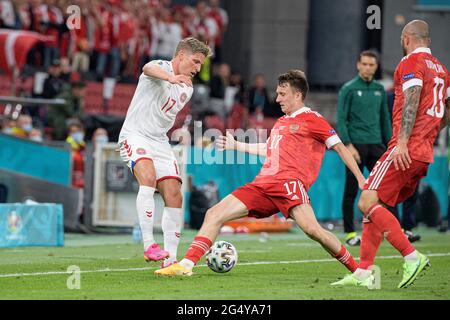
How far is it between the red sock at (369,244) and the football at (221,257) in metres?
1.42

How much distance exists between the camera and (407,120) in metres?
9.98

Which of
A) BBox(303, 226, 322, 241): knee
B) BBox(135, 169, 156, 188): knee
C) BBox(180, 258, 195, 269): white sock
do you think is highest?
BBox(135, 169, 156, 188): knee

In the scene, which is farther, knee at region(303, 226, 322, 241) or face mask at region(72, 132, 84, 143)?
face mask at region(72, 132, 84, 143)

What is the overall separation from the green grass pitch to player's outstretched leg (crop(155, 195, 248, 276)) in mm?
167

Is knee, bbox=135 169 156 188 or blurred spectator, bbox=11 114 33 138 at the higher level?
knee, bbox=135 169 156 188

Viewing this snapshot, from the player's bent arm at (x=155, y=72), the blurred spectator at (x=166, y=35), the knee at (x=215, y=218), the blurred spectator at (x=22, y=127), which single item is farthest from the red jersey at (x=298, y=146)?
the blurred spectator at (x=166, y=35)

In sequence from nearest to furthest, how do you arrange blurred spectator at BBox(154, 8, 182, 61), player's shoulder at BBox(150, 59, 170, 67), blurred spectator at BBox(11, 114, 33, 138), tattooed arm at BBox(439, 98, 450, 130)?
tattooed arm at BBox(439, 98, 450, 130) < player's shoulder at BBox(150, 59, 170, 67) < blurred spectator at BBox(11, 114, 33, 138) < blurred spectator at BBox(154, 8, 182, 61)

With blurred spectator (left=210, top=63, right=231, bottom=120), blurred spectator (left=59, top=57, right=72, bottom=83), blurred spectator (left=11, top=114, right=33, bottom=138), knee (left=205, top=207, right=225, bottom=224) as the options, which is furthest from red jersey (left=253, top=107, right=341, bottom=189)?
blurred spectator (left=210, top=63, right=231, bottom=120)

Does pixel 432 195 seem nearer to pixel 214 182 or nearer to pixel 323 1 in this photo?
pixel 214 182

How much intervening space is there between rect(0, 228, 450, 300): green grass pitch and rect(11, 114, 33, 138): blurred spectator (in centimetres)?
434

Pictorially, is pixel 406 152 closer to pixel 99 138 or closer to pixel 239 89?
pixel 99 138

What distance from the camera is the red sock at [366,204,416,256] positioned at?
Answer: 32.6ft

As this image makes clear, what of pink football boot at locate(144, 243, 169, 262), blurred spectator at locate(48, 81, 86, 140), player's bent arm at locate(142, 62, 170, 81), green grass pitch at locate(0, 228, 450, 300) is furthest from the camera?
blurred spectator at locate(48, 81, 86, 140)

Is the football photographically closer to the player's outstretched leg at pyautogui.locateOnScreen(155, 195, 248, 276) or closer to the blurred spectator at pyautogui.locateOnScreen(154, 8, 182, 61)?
the player's outstretched leg at pyautogui.locateOnScreen(155, 195, 248, 276)
